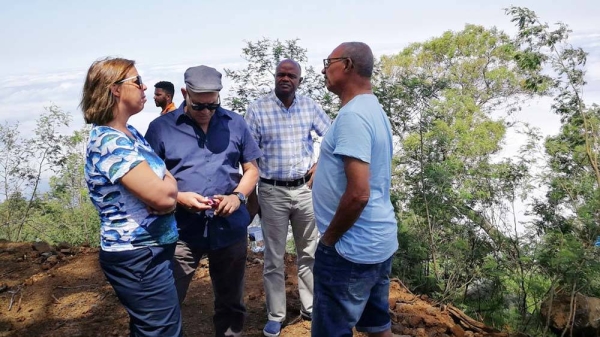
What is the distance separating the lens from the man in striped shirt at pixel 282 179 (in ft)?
12.3

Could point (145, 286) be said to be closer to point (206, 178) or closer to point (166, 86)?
point (206, 178)

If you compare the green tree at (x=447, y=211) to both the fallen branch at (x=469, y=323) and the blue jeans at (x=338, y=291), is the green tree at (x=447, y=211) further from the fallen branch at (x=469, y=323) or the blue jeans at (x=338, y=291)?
the blue jeans at (x=338, y=291)

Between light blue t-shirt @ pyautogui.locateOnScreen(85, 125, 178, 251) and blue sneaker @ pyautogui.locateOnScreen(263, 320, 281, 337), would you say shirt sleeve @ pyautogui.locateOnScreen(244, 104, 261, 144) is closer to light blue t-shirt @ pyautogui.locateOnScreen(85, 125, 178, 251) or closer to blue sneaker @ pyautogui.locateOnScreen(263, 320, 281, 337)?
blue sneaker @ pyautogui.locateOnScreen(263, 320, 281, 337)

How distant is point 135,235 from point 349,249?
947mm

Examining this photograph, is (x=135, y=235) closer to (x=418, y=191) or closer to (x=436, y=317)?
(x=436, y=317)

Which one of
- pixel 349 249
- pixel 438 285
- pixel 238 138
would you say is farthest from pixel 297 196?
pixel 438 285

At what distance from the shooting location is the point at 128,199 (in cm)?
213

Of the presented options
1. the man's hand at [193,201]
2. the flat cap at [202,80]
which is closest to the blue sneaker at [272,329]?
the man's hand at [193,201]

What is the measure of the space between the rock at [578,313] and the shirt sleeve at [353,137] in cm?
372

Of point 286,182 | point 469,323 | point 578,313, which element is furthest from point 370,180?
point 578,313

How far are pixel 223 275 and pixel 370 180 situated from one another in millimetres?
1263

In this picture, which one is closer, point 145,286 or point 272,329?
point 145,286

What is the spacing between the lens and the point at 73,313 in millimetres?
4539

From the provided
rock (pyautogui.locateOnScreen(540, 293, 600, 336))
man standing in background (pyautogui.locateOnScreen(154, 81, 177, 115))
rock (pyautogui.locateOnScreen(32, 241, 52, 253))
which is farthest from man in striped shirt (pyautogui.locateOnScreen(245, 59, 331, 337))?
rock (pyautogui.locateOnScreen(32, 241, 52, 253))
